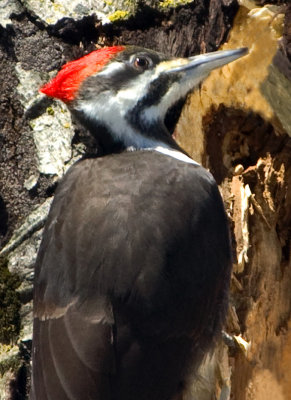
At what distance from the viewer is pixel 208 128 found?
986 cm

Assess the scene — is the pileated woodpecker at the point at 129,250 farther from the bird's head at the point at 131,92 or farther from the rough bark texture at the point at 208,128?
the rough bark texture at the point at 208,128

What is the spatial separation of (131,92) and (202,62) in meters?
0.36

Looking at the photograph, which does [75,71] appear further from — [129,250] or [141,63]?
[129,250]

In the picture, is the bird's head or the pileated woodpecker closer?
the pileated woodpecker

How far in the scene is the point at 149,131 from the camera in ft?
32.2

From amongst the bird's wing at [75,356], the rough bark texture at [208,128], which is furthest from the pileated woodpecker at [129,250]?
the rough bark texture at [208,128]

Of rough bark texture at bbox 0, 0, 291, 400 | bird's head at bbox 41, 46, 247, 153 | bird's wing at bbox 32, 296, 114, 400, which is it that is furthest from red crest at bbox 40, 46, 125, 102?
bird's wing at bbox 32, 296, 114, 400

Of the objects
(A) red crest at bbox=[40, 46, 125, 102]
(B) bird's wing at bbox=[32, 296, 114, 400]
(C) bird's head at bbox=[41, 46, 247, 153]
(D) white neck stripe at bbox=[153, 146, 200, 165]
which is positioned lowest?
(B) bird's wing at bbox=[32, 296, 114, 400]

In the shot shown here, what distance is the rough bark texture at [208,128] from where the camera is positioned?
9781 mm

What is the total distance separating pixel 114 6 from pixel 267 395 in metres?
1.77

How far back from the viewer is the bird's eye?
9.70 meters

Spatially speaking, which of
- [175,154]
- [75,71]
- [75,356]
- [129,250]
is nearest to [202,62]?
[175,154]

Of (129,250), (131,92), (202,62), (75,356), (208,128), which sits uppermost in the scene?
(202,62)

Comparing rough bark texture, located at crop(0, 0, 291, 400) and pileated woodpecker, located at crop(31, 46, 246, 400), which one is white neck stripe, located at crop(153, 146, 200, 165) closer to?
pileated woodpecker, located at crop(31, 46, 246, 400)
